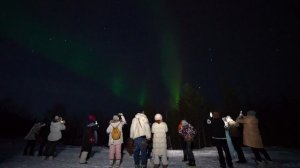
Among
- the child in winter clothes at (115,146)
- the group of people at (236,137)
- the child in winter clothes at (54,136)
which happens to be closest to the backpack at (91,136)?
the child in winter clothes at (115,146)

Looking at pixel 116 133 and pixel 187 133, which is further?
pixel 116 133

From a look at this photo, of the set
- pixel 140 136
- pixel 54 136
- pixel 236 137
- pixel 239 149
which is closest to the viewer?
pixel 140 136

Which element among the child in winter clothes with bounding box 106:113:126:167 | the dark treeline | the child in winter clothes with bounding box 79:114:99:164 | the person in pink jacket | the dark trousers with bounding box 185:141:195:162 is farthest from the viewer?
the dark treeline

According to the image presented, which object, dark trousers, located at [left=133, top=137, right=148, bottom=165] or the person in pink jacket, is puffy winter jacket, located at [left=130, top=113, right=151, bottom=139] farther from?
the person in pink jacket

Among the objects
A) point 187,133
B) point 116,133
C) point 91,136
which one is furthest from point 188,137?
point 91,136

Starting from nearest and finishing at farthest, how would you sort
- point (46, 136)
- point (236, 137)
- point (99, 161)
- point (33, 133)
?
point (236, 137), point (99, 161), point (33, 133), point (46, 136)

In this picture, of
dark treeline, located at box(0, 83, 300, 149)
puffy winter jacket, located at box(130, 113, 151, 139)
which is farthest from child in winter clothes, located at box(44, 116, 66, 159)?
dark treeline, located at box(0, 83, 300, 149)

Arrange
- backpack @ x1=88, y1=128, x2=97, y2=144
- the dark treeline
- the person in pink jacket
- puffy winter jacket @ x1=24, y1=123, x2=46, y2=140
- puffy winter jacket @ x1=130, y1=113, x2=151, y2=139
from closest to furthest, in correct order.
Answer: puffy winter jacket @ x1=130, y1=113, x2=151, y2=139 < the person in pink jacket < backpack @ x1=88, y1=128, x2=97, y2=144 < puffy winter jacket @ x1=24, y1=123, x2=46, y2=140 < the dark treeline

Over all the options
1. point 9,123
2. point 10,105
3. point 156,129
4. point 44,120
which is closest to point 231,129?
point 156,129

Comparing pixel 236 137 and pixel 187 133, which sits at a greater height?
pixel 187 133

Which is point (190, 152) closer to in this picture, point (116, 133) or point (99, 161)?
point (116, 133)

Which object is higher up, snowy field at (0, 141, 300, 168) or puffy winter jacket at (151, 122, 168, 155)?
puffy winter jacket at (151, 122, 168, 155)

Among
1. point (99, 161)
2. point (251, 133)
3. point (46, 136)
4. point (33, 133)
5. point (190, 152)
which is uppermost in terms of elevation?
point (33, 133)

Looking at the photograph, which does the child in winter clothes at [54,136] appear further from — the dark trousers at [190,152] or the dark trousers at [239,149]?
the dark trousers at [239,149]
